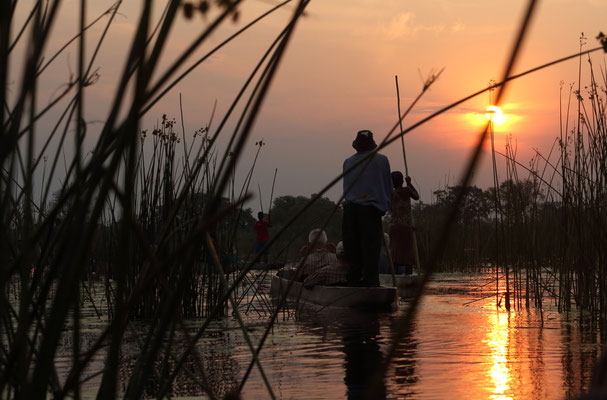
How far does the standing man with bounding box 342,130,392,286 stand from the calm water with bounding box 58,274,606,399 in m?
1.27

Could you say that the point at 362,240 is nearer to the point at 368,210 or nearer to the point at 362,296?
the point at 368,210

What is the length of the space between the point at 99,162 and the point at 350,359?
308 cm

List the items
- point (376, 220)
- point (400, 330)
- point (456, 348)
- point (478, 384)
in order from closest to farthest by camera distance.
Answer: point (400, 330) < point (478, 384) < point (456, 348) < point (376, 220)

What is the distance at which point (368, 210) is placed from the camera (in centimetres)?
748

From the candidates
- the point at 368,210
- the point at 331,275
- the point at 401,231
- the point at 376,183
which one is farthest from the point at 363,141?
the point at 401,231

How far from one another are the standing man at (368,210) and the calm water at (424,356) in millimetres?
1270

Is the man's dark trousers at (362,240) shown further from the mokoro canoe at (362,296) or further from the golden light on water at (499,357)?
the golden light on water at (499,357)

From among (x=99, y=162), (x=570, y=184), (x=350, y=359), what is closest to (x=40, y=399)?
(x=99, y=162)

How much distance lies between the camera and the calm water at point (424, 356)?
3221 millimetres

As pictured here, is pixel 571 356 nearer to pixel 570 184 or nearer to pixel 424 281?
pixel 570 184

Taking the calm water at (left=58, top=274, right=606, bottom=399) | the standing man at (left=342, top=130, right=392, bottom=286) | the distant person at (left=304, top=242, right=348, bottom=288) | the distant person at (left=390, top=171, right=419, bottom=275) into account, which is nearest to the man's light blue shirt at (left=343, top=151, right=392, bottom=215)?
the standing man at (left=342, top=130, right=392, bottom=286)

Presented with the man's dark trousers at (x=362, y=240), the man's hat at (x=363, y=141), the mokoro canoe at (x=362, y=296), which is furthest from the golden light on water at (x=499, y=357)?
the man's hat at (x=363, y=141)

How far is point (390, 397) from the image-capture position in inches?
122

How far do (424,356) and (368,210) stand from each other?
346cm
